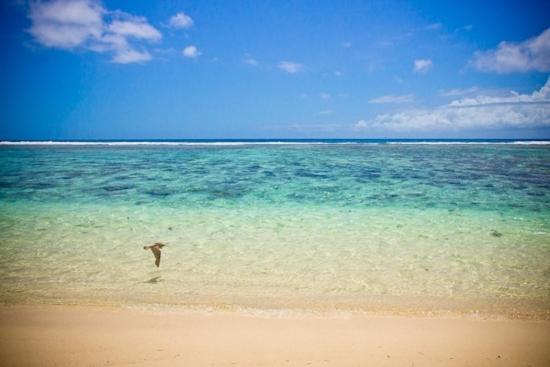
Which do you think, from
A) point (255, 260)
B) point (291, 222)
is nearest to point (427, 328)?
point (255, 260)

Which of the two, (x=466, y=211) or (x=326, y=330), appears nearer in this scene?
(x=326, y=330)

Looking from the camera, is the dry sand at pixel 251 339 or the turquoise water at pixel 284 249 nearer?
the dry sand at pixel 251 339

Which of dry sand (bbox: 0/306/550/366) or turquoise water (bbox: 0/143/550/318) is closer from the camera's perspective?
dry sand (bbox: 0/306/550/366)

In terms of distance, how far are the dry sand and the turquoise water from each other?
1.22 ft

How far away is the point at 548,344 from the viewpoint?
131 inches

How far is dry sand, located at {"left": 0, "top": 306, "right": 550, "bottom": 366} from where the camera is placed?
303 centimetres

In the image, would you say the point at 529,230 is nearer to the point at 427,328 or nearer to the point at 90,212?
the point at 427,328

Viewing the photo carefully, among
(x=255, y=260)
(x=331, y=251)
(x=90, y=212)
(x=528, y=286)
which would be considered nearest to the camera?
(x=528, y=286)

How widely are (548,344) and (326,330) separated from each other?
91.9 inches

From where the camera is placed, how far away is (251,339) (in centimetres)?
338

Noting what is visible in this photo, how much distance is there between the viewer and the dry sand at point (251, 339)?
119 inches

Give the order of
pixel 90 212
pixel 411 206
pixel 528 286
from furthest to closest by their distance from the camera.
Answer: pixel 411 206 < pixel 90 212 < pixel 528 286

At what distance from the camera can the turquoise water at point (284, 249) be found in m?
4.43

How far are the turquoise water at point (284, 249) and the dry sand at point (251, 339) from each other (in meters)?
0.37
